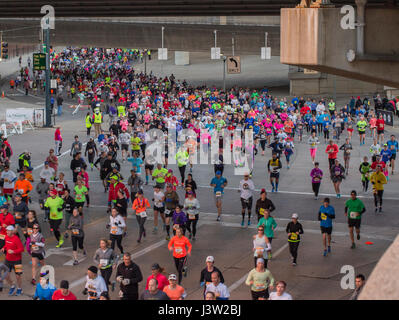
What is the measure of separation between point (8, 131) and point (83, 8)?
1092 centimetres

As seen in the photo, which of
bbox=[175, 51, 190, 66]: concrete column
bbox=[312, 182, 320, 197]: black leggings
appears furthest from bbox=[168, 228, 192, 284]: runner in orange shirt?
bbox=[175, 51, 190, 66]: concrete column

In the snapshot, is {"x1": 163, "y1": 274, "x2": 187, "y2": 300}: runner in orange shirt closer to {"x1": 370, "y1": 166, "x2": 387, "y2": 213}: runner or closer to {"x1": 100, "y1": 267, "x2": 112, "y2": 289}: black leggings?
{"x1": 100, "y1": 267, "x2": 112, "y2": 289}: black leggings

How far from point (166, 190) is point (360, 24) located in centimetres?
604

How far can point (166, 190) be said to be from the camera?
1877cm

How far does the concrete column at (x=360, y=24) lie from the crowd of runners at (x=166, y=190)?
3290mm

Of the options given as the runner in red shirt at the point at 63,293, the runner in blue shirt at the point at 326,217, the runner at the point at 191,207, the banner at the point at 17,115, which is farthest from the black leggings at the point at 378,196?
the banner at the point at 17,115

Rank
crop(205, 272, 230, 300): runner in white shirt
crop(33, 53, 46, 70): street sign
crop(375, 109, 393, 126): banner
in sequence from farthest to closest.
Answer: crop(33, 53, 46, 70): street sign, crop(375, 109, 393, 126): banner, crop(205, 272, 230, 300): runner in white shirt

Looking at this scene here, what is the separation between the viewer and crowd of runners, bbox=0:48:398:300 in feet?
41.0

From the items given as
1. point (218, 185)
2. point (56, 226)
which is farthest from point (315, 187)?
point (56, 226)

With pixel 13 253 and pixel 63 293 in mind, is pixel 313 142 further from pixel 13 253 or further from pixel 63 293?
pixel 63 293

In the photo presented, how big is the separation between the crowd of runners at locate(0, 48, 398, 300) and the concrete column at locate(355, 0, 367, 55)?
3.29 m

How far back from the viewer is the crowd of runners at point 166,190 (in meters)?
12.5
